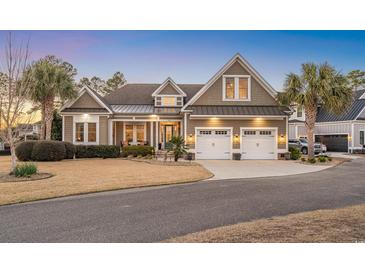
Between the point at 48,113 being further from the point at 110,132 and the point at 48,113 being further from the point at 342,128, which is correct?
the point at 342,128

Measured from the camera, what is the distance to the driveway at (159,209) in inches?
184

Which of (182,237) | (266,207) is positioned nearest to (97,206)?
(182,237)

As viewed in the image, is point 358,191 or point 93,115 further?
point 93,115

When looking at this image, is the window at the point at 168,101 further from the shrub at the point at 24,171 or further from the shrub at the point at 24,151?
the shrub at the point at 24,171

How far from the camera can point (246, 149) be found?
20031mm

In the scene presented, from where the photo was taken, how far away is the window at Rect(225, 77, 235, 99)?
20.3m

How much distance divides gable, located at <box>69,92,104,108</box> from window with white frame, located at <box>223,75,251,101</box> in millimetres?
10676

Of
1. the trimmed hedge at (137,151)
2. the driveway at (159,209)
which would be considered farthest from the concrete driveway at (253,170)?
the trimmed hedge at (137,151)

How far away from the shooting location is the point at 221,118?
1952 cm

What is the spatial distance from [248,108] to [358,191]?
40.1ft

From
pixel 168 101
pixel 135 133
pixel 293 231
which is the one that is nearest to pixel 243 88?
pixel 168 101

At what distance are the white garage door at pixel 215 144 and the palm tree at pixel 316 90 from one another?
551 centimetres

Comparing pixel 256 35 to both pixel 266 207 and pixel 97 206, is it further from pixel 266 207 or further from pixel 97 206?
pixel 97 206

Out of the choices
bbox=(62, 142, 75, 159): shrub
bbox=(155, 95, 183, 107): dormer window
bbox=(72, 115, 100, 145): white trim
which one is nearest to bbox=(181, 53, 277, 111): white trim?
bbox=(155, 95, 183, 107): dormer window
